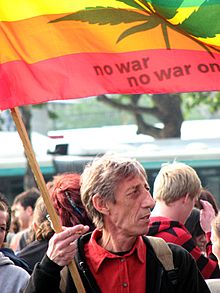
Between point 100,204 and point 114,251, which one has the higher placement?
point 100,204

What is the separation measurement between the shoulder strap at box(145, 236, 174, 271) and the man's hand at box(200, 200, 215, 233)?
5.75 ft

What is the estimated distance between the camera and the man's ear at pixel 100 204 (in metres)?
5.14

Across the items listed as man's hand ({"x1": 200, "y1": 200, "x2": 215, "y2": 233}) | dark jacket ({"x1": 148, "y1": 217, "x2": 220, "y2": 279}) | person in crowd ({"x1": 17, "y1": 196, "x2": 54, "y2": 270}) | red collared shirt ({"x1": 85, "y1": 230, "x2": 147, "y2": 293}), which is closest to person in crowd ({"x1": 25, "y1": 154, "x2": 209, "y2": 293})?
red collared shirt ({"x1": 85, "y1": 230, "x2": 147, "y2": 293})

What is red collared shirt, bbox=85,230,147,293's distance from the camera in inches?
196

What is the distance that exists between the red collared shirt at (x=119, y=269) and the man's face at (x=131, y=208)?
0.29 feet

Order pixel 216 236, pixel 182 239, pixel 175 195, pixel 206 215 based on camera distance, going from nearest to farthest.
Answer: pixel 216 236 → pixel 182 239 → pixel 175 195 → pixel 206 215

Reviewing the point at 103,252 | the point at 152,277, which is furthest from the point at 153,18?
the point at 152,277

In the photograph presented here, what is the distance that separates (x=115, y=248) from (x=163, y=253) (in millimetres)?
223

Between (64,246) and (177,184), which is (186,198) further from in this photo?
(64,246)

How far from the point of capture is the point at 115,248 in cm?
506

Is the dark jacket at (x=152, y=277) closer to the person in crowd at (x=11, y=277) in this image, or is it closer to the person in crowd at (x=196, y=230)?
the person in crowd at (x=11, y=277)

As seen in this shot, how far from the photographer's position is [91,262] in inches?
199

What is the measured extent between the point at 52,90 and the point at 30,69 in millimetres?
151

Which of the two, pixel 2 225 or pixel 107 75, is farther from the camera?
pixel 2 225
